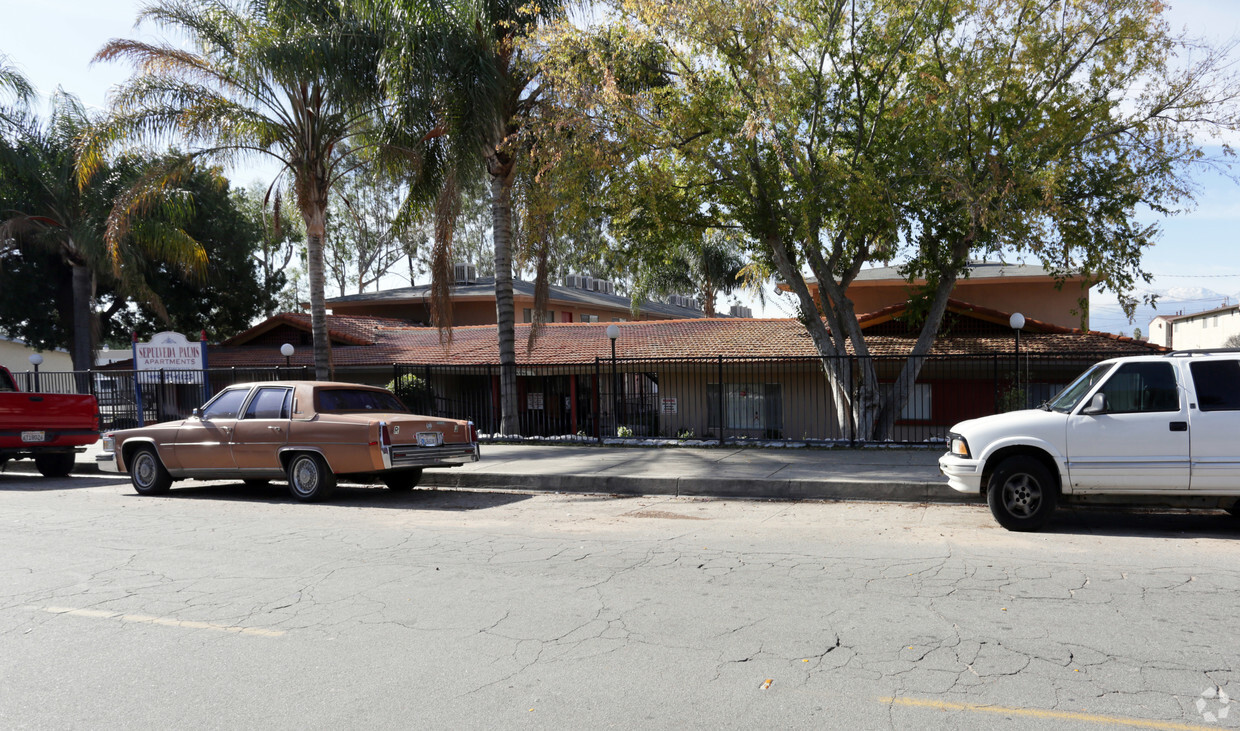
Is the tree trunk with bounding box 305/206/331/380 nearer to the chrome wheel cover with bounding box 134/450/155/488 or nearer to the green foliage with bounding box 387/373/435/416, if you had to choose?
the green foliage with bounding box 387/373/435/416

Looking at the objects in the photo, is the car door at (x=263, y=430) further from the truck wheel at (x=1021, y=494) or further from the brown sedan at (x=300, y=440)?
the truck wheel at (x=1021, y=494)

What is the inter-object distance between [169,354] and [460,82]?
914cm

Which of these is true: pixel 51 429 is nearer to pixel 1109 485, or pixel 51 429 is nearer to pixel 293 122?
pixel 293 122

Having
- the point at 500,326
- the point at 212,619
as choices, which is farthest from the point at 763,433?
the point at 212,619

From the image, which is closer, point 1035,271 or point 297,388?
point 297,388

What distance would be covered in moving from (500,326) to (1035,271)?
16.3m

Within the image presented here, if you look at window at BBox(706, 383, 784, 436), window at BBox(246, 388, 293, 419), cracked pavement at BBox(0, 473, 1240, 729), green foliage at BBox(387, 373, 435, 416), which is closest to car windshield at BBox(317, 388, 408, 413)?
window at BBox(246, 388, 293, 419)

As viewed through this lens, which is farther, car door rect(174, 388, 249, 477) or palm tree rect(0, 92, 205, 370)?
palm tree rect(0, 92, 205, 370)

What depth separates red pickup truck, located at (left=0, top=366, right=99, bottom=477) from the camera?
14.5 metres

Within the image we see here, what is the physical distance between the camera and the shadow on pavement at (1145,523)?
331 inches

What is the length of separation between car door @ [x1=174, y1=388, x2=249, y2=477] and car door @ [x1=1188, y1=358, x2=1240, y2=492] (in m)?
11.1

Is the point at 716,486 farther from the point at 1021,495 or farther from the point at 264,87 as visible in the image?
the point at 264,87

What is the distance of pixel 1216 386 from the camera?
27.1 feet

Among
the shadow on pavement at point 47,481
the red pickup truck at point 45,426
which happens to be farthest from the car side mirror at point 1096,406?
the red pickup truck at point 45,426
